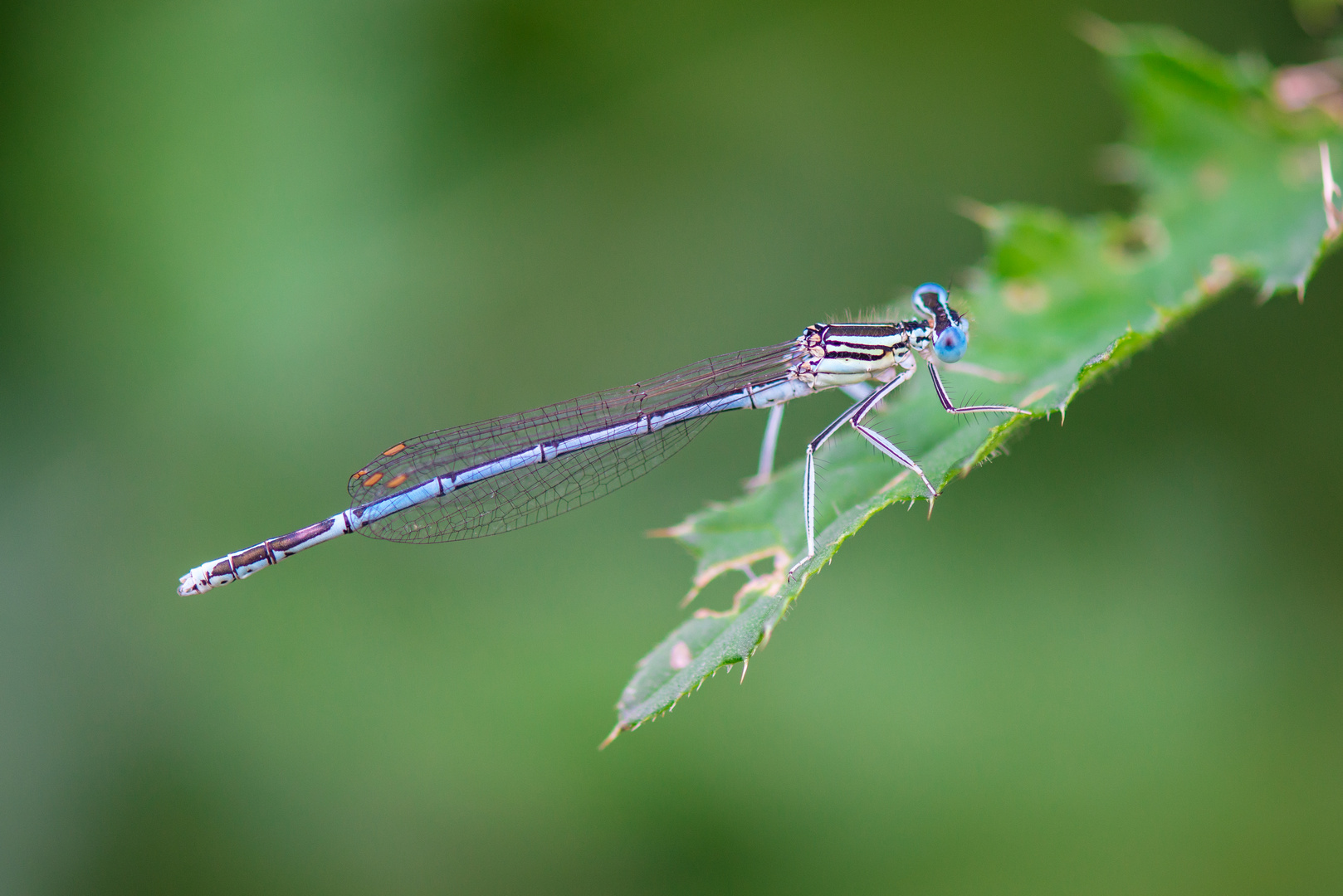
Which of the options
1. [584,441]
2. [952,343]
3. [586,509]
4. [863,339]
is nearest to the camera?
[952,343]

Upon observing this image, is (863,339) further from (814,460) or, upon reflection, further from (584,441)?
(584,441)

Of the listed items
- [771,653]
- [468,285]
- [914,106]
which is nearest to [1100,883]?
[771,653]

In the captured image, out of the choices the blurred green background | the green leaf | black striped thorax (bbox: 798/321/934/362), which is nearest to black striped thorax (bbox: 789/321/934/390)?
black striped thorax (bbox: 798/321/934/362)

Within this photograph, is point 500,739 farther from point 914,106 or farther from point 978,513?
point 914,106

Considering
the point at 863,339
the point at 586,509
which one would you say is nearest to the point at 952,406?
the point at 863,339

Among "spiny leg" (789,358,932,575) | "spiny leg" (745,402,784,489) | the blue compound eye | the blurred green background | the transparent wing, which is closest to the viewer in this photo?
"spiny leg" (789,358,932,575)

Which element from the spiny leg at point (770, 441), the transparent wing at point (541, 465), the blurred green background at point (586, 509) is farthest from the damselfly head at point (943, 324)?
the blurred green background at point (586, 509)

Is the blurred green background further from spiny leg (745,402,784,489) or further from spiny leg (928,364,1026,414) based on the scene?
spiny leg (928,364,1026,414)
